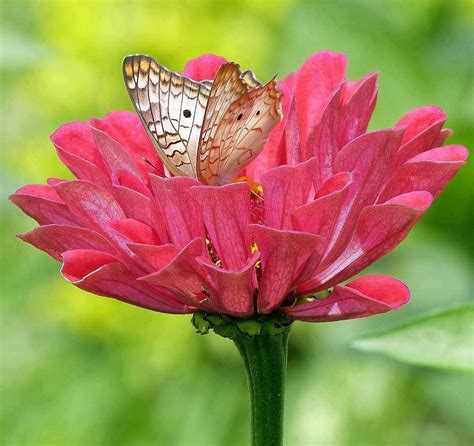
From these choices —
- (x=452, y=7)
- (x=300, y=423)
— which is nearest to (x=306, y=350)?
(x=300, y=423)

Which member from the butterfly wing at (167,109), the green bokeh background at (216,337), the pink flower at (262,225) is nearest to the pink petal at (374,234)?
the pink flower at (262,225)

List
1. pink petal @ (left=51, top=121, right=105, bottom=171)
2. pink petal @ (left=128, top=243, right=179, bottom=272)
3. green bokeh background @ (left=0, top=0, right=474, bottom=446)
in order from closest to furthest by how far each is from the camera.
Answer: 1. pink petal @ (left=128, top=243, right=179, bottom=272)
2. pink petal @ (left=51, top=121, right=105, bottom=171)
3. green bokeh background @ (left=0, top=0, right=474, bottom=446)

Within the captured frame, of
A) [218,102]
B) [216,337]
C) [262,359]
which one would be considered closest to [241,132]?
[218,102]

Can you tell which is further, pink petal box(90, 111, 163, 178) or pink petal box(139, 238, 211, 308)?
pink petal box(90, 111, 163, 178)

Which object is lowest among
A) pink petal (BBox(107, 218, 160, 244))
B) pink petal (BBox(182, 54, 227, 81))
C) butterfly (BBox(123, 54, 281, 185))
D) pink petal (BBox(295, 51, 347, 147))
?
pink petal (BBox(107, 218, 160, 244))

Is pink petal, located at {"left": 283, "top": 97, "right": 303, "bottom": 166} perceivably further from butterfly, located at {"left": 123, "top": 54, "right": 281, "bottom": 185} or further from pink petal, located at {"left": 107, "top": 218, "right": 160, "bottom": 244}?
pink petal, located at {"left": 107, "top": 218, "right": 160, "bottom": 244}

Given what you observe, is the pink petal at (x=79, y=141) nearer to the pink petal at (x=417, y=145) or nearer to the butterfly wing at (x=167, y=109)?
the butterfly wing at (x=167, y=109)

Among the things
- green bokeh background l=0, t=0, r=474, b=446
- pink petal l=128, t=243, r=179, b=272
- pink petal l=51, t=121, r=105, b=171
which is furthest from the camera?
green bokeh background l=0, t=0, r=474, b=446

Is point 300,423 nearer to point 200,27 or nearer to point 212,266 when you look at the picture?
point 200,27

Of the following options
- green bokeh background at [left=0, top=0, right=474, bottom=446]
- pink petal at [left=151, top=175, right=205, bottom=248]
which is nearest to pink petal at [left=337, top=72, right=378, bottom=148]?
pink petal at [left=151, top=175, right=205, bottom=248]
